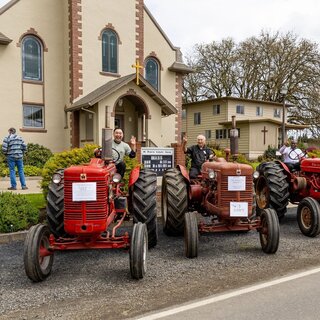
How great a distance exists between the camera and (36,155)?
728 inches

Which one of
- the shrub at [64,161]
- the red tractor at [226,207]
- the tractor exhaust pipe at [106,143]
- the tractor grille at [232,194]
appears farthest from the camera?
the shrub at [64,161]

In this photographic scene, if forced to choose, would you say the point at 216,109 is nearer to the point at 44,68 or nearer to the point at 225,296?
the point at 44,68

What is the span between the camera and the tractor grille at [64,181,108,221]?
472 cm

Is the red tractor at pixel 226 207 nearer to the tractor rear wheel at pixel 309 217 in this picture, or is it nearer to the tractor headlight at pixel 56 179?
the tractor rear wheel at pixel 309 217

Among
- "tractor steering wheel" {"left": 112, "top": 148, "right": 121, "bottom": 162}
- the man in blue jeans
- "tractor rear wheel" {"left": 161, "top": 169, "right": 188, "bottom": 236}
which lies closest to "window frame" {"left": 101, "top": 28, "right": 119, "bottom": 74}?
the man in blue jeans

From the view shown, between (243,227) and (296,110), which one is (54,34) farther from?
(296,110)

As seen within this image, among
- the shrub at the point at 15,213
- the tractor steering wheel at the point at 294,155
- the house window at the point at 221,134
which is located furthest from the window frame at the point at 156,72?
the shrub at the point at 15,213

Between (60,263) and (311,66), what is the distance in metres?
38.9

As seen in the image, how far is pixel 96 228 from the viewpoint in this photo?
4.70m

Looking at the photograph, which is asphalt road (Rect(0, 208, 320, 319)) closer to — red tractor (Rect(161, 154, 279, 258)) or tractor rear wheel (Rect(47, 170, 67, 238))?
red tractor (Rect(161, 154, 279, 258))

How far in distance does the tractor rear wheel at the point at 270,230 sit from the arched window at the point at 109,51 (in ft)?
55.3

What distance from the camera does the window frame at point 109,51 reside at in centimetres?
2081

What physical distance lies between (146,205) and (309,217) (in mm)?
3169

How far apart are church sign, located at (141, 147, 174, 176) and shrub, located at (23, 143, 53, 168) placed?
25.7ft
